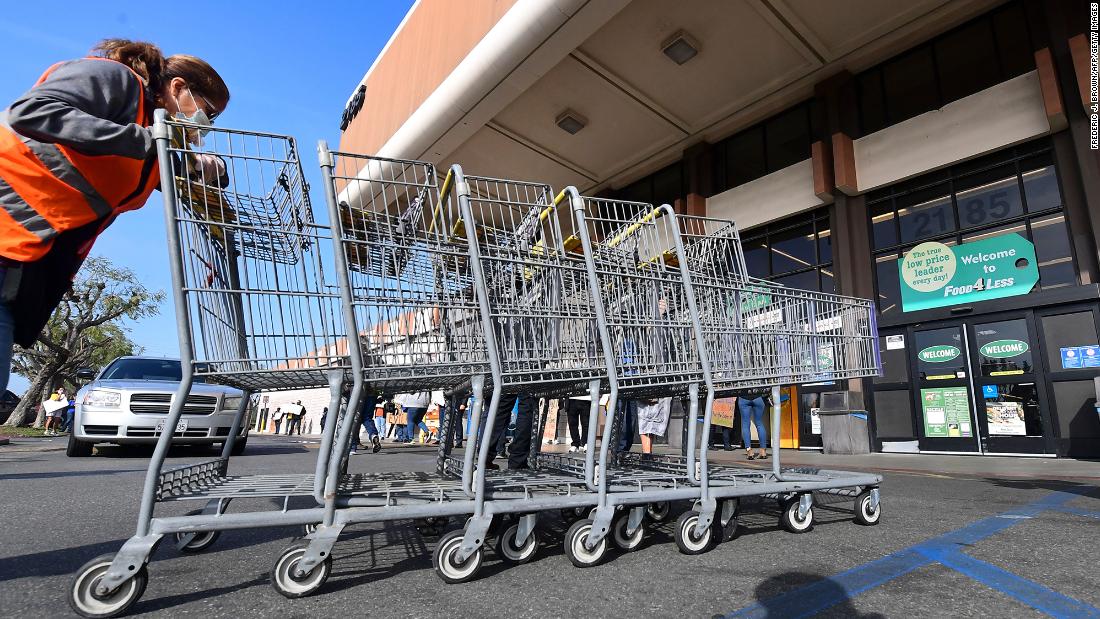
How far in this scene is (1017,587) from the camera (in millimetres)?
2352

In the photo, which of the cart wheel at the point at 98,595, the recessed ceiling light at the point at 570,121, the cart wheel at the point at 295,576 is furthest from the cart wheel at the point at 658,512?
the recessed ceiling light at the point at 570,121

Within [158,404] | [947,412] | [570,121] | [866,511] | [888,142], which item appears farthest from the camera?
[570,121]

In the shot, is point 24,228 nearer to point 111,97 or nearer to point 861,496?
point 111,97

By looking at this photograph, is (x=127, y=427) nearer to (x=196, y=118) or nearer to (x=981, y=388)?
(x=196, y=118)

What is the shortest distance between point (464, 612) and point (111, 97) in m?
2.33

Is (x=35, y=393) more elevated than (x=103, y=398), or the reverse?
(x=35, y=393)

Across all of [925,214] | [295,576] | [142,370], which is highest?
[925,214]

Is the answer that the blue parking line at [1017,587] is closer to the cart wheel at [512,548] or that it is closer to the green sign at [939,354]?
the cart wheel at [512,548]

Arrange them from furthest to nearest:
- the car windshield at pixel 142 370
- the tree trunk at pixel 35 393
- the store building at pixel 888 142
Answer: the tree trunk at pixel 35 393
the car windshield at pixel 142 370
the store building at pixel 888 142

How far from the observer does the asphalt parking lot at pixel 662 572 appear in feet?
7.02

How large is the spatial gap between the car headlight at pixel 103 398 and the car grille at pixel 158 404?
182 mm

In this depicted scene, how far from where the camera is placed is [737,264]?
424 centimetres

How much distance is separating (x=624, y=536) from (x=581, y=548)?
411mm

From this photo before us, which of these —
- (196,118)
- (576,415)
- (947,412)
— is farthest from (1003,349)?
(196,118)
